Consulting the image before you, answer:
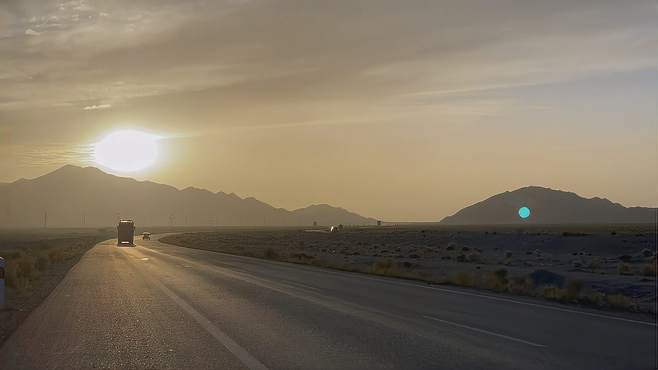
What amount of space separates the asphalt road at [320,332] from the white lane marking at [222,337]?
0.09 feet

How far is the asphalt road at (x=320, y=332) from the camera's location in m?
10.5

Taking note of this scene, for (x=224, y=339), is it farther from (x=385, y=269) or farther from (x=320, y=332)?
(x=385, y=269)

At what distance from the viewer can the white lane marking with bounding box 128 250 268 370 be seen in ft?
33.4

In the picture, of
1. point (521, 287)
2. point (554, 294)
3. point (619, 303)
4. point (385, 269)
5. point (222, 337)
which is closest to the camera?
point (222, 337)

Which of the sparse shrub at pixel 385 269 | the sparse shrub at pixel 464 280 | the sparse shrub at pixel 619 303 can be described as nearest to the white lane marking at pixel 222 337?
the sparse shrub at pixel 619 303

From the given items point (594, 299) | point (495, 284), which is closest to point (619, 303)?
point (594, 299)

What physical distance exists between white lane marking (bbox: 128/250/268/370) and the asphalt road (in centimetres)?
3

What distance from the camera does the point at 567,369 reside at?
32.4 ft

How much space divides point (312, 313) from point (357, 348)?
486 cm

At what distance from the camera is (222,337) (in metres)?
12.7

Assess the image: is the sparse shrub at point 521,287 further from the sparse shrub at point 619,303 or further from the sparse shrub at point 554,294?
the sparse shrub at point 619,303

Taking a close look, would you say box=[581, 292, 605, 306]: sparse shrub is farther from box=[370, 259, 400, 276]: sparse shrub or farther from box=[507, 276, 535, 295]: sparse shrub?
box=[370, 259, 400, 276]: sparse shrub

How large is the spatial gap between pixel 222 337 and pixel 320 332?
1790 mm

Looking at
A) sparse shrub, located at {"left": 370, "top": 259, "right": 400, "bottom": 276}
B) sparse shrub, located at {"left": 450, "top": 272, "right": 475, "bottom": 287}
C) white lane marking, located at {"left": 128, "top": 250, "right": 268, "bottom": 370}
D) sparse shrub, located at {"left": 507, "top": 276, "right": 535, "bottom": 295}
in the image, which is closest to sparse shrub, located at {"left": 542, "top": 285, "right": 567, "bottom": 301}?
sparse shrub, located at {"left": 507, "top": 276, "right": 535, "bottom": 295}
